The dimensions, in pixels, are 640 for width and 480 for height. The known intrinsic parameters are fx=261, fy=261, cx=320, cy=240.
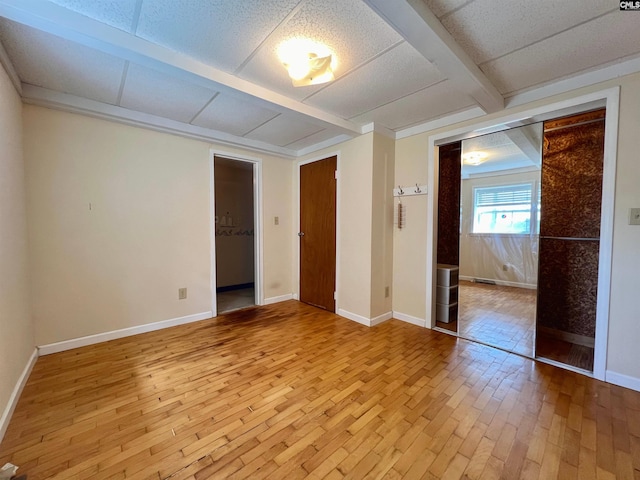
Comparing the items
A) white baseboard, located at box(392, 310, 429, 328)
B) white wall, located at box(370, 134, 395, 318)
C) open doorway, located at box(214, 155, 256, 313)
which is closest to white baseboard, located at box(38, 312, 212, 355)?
open doorway, located at box(214, 155, 256, 313)

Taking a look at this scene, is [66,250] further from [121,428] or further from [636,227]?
[636,227]

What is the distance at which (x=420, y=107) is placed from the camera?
8.30ft

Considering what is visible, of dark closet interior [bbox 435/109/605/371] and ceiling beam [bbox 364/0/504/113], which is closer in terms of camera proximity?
ceiling beam [bbox 364/0/504/113]

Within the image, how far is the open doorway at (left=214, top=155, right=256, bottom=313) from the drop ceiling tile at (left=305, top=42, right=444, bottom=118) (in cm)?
254

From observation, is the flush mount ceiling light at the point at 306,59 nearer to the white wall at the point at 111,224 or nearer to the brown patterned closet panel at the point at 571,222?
the white wall at the point at 111,224

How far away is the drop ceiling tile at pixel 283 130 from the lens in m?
2.88

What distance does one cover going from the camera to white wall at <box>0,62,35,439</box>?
1.59m

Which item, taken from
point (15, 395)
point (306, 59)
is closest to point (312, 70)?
point (306, 59)

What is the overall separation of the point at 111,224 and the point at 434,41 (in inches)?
124

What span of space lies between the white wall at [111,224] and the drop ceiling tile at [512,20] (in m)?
2.84

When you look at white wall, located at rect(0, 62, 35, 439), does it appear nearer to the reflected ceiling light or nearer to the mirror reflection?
the mirror reflection

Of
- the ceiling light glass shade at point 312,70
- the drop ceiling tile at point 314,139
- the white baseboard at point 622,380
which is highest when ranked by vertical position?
the drop ceiling tile at point 314,139

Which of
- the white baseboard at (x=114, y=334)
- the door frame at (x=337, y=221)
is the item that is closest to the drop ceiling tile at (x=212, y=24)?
the door frame at (x=337, y=221)

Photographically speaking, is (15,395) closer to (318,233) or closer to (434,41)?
(318,233)
